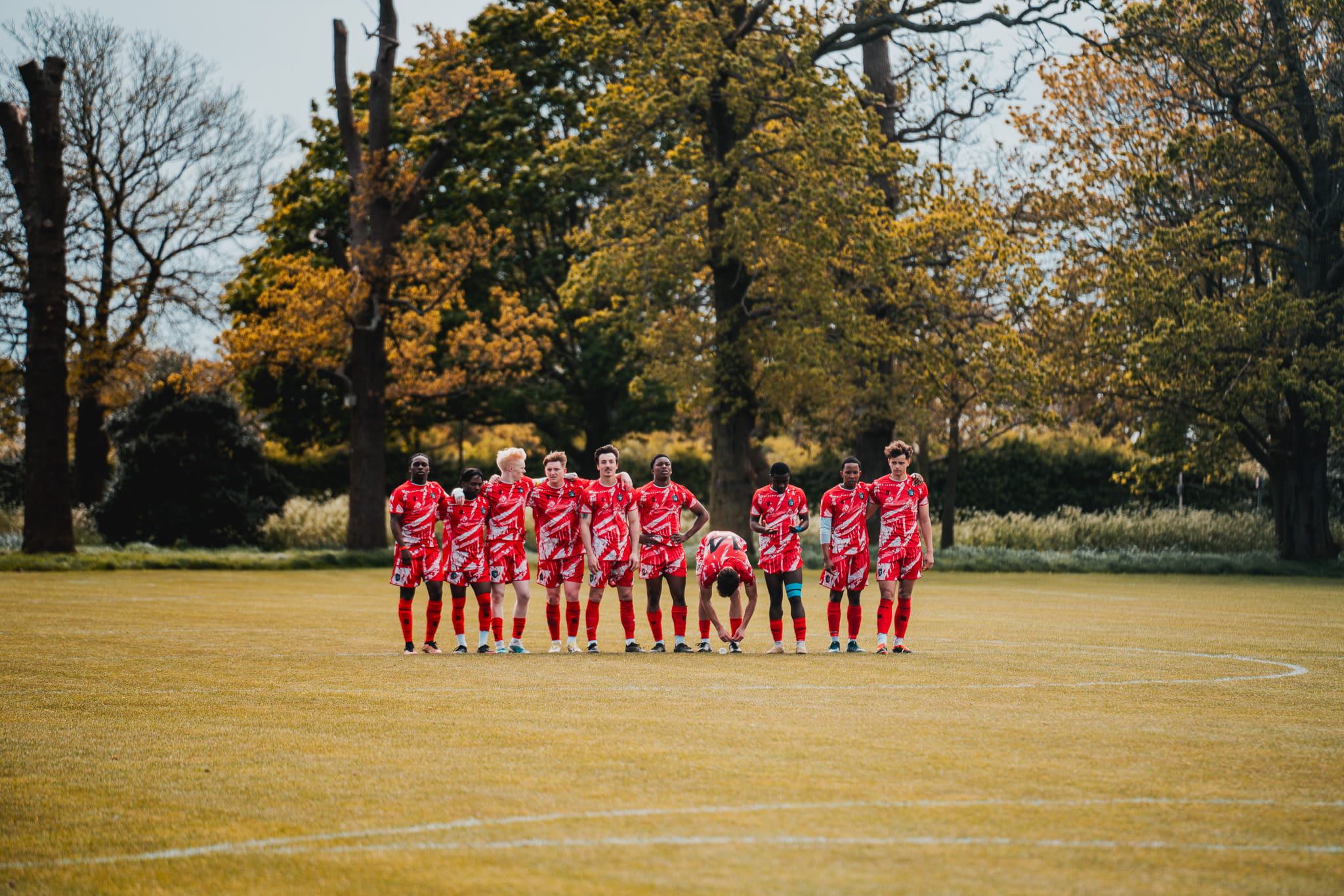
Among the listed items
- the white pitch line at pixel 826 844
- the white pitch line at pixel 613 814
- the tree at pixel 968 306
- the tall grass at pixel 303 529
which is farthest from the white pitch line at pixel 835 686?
the tall grass at pixel 303 529

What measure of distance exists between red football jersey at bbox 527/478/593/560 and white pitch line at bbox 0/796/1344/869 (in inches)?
275

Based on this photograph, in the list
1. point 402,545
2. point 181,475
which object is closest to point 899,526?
point 402,545

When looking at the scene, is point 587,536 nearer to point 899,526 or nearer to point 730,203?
point 899,526

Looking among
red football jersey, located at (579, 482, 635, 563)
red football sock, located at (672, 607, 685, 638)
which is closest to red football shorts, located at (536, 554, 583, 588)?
red football jersey, located at (579, 482, 635, 563)

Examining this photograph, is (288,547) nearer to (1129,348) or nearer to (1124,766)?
(1129,348)

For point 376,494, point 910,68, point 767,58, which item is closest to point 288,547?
point 376,494

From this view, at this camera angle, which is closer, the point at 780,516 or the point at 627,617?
the point at 780,516

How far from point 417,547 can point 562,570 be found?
143 centimetres

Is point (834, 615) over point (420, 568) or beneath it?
beneath

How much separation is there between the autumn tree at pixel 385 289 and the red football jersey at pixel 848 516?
2174cm

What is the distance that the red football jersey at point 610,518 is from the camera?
42.0 feet

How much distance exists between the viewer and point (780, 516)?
12930 millimetres

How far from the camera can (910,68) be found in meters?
32.8

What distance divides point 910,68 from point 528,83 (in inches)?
507
